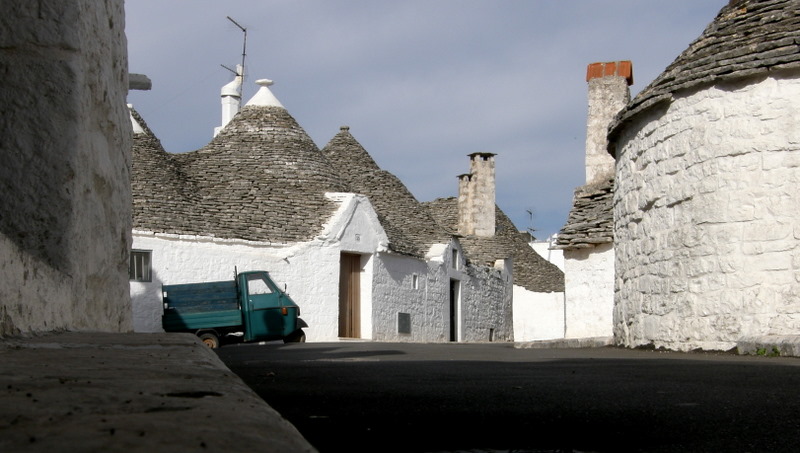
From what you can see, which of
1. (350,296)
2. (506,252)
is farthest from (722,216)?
(506,252)

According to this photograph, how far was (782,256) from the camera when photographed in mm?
11055

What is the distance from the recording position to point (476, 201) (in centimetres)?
3928

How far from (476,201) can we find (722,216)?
91.1ft

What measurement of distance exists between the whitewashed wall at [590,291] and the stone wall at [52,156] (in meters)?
14.3

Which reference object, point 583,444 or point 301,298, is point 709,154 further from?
point 301,298

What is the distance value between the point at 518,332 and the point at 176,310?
71.4 feet

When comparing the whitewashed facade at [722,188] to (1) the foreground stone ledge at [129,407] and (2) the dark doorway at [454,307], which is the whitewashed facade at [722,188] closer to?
(1) the foreground stone ledge at [129,407]

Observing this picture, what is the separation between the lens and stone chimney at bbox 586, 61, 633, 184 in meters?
20.4

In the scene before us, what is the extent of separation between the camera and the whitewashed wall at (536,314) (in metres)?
39.0

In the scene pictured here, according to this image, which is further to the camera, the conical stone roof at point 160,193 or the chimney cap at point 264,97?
the chimney cap at point 264,97

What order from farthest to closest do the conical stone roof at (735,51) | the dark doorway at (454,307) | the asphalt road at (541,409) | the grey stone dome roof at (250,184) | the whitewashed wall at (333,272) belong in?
the dark doorway at (454,307) → the grey stone dome roof at (250,184) → the whitewashed wall at (333,272) → the conical stone roof at (735,51) → the asphalt road at (541,409)

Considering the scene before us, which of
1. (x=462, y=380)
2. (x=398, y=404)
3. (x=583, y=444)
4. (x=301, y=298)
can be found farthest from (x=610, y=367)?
(x=301, y=298)

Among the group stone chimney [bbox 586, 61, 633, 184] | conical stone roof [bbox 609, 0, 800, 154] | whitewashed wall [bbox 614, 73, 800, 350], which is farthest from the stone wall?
stone chimney [bbox 586, 61, 633, 184]

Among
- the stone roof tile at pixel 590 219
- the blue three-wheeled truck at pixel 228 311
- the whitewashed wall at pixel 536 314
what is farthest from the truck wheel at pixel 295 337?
the whitewashed wall at pixel 536 314
